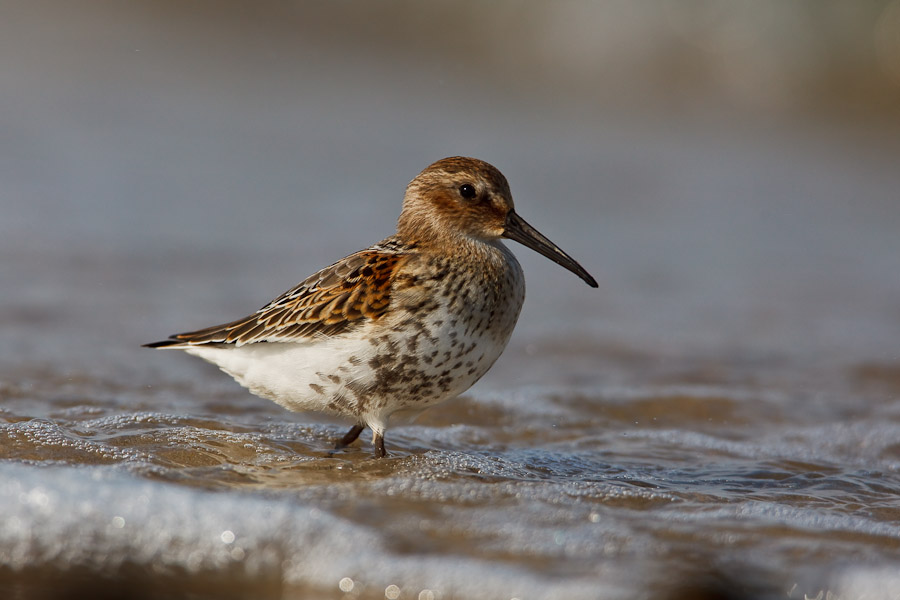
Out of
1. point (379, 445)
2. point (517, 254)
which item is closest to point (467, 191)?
point (379, 445)

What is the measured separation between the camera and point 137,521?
468 cm

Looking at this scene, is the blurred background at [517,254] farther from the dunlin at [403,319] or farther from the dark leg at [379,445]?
the dunlin at [403,319]

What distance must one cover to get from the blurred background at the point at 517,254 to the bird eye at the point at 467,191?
1.43 m

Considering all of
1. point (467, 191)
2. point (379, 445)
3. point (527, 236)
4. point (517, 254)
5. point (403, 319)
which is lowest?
point (379, 445)

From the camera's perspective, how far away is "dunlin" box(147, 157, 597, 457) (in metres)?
5.48

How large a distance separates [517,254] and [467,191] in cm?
476

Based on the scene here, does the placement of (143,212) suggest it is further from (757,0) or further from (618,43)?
(757,0)

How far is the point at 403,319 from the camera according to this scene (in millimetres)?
5465

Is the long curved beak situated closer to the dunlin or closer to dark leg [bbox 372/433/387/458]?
the dunlin

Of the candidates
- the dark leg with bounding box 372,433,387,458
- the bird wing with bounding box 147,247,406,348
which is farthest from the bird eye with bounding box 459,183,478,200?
the dark leg with bounding box 372,433,387,458

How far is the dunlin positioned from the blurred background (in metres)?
0.42

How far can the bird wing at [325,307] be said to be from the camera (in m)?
5.58

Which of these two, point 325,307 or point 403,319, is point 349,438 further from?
point 403,319

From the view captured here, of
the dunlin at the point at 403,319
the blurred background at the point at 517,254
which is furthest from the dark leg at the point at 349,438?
the blurred background at the point at 517,254
